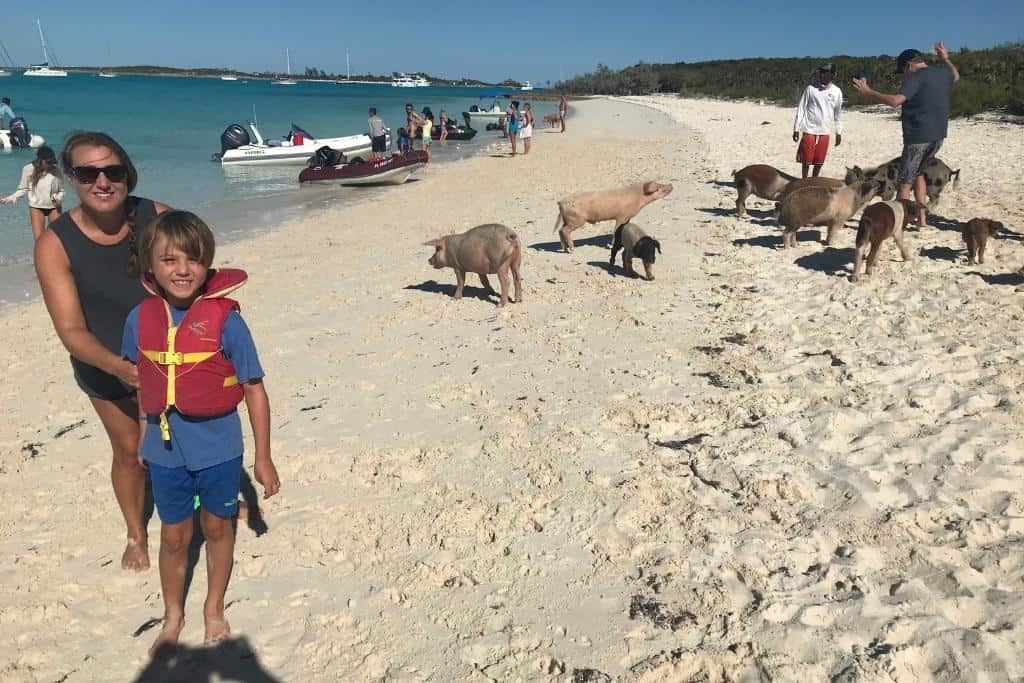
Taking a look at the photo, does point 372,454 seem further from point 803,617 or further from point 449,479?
point 803,617

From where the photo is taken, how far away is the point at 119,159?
2812mm

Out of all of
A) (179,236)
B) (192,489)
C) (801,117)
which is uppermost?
(801,117)

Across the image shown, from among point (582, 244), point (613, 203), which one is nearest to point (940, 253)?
point (613, 203)

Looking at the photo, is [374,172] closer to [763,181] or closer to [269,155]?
[269,155]

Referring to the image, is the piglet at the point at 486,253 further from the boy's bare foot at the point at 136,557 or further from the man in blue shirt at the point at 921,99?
the man in blue shirt at the point at 921,99

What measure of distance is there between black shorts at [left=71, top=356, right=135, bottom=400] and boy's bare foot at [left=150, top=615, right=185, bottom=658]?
1.12 m

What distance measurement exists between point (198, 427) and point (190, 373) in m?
0.25

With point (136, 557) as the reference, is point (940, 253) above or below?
above

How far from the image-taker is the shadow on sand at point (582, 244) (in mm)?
10172

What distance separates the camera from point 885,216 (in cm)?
699

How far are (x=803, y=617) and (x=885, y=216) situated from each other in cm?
560

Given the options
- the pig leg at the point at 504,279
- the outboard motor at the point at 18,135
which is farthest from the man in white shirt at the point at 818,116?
the outboard motor at the point at 18,135

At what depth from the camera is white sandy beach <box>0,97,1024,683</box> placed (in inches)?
115

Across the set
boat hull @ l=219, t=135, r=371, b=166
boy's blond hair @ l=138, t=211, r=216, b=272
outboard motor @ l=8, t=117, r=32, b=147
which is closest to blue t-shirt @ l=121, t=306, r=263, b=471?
boy's blond hair @ l=138, t=211, r=216, b=272
